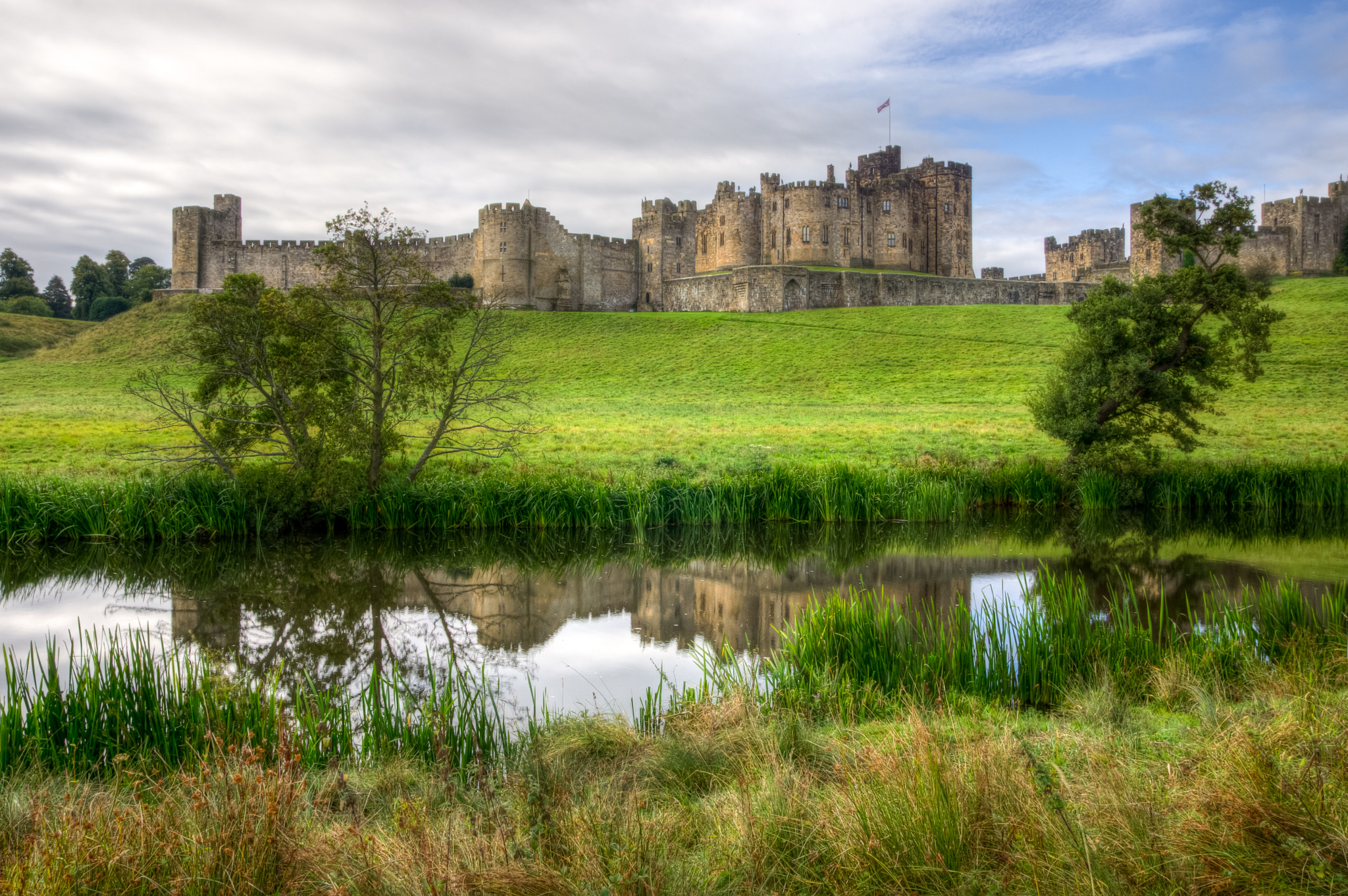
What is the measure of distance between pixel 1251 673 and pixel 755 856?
3957mm

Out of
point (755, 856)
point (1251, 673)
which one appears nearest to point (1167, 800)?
point (755, 856)

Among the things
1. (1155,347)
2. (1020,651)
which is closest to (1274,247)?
(1155,347)

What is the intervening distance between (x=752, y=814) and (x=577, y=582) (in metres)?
6.36

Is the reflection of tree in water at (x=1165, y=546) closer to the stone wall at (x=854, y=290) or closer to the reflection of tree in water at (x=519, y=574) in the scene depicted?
the reflection of tree in water at (x=519, y=574)

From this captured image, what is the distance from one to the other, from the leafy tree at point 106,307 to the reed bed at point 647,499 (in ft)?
148

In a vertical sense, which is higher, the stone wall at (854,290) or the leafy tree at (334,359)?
the stone wall at (854,290)

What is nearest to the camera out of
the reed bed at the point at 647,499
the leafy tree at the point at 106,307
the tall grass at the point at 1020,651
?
the tall grass at the point at 1020,651

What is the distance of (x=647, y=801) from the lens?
3.91m

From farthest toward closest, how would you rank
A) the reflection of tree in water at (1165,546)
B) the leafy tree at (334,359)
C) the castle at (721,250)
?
the castle at (721,250) < the leafy tree at (334,359) < the reflection of tree in water at (1165,546)

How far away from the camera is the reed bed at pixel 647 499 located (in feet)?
35.3

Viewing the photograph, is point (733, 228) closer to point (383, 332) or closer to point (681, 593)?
point (383, 332)

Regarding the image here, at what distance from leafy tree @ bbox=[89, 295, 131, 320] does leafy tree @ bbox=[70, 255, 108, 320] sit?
2.36m

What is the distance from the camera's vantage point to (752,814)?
3229 mm

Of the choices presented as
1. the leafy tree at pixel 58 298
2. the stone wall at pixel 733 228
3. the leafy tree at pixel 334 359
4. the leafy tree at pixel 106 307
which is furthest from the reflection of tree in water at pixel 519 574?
the leafy tree at pixel 58 298
